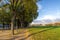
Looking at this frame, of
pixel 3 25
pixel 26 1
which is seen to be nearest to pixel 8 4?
pixel 26 1

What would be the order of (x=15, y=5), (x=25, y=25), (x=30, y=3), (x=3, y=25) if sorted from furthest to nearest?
(x=25, y=25) < (x=3, y=25) < (x=15, y=5) < (x=30, y=3)

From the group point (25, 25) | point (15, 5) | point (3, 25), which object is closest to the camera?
point (15, 5)

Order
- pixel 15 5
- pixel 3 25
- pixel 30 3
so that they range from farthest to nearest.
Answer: pixel 3 25, pixel 15 5, pixel 30 3

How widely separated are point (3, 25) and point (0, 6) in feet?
101

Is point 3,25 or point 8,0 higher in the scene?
point 8,0

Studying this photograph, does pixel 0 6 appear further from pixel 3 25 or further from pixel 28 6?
pixel 3 25

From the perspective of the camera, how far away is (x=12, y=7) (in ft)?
84.6

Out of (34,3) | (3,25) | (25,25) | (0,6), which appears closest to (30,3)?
(34,3)

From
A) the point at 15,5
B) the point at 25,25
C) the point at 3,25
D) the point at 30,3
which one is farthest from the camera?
the point at 25,25

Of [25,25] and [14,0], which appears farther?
[25,25]

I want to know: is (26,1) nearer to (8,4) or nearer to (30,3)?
(30,3)

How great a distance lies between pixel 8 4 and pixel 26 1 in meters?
2.72

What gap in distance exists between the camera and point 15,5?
2647cm

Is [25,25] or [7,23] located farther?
[25,25]
